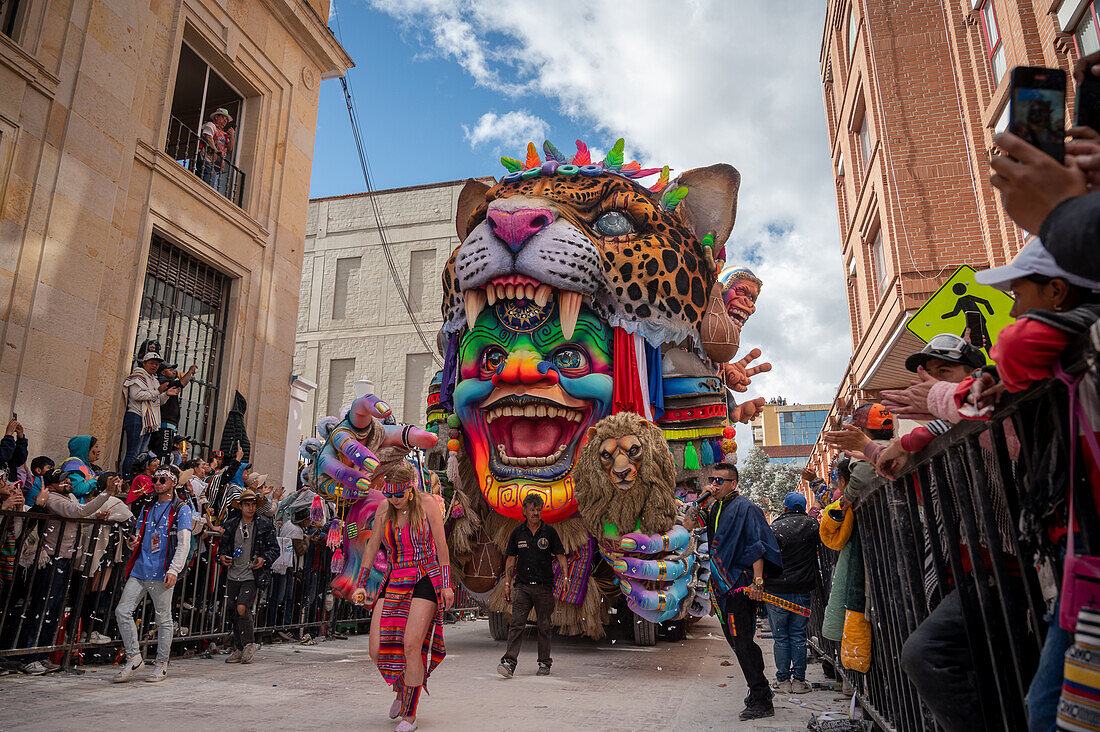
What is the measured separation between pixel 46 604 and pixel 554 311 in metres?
5.23

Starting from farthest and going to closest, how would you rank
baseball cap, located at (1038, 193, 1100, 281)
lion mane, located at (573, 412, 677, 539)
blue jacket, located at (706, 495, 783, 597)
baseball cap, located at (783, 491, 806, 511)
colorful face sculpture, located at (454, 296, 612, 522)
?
colorful face sculpture, located at (454, 296, 612, 522), lion mane, located at (573, 412, 677, 539), baseball cap, located at (783, 491, 806, 511), blue jacket, located at (706, 495, 783, 597), baseball cap, located at (1038, 193, 1100, 281)

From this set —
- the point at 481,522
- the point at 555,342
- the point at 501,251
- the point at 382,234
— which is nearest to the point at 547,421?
the point at 555,342

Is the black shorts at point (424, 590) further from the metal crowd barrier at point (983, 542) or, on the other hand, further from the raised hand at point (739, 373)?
the raised hand at point (739, 373)

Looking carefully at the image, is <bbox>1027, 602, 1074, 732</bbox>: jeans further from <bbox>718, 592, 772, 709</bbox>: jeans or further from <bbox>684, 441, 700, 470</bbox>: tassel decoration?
<bbox>684, 441, 700, 470</bbox>: tassel decoration

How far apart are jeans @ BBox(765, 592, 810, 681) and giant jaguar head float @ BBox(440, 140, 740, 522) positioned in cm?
232

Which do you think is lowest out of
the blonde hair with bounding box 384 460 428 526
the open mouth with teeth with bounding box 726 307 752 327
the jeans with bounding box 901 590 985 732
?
the jeans with bounding box 901 590 985 732

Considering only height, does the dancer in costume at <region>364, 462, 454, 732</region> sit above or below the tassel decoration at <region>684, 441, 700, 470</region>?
below

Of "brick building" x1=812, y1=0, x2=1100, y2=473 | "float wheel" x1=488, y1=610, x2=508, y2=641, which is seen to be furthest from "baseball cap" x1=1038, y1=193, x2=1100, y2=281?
"brick building" x1=812, y1=0, x2=1100, y2=473

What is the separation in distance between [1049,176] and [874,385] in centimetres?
1398

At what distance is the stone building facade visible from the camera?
8.34 meters

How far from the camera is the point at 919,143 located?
47.3 feet

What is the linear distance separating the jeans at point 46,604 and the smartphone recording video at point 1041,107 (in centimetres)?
697

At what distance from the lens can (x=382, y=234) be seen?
922 inches

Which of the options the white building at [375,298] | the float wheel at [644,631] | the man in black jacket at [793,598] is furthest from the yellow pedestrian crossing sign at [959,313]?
the white building at [375,298]
